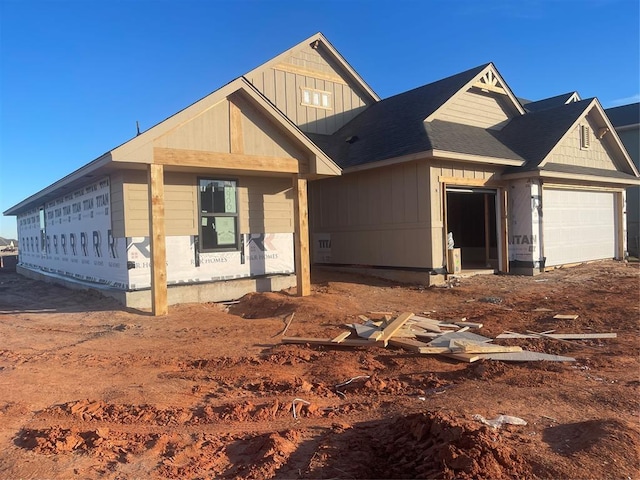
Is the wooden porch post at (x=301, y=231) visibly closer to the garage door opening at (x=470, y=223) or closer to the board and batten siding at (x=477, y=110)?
the board and batten siding at (x=477, y=110)

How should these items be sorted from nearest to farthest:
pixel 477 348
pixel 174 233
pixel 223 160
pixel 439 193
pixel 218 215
A: 1. pixel 477 348
2. pixel 223 160
3. pixel 174 233
4. pixel 218 215
5. pixel 439 193

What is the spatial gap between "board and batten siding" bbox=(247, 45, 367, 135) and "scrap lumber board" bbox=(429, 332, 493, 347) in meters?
12.5

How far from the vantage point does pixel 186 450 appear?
13.3 ft

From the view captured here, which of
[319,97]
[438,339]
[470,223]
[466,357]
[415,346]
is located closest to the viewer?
[466,357]

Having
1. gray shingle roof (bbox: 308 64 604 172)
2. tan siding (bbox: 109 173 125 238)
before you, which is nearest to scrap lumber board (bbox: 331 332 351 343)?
tan siding (bbox: 109 173 125 238)

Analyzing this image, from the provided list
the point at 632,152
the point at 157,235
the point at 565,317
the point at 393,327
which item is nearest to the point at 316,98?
the point at 157,235

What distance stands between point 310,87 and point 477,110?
6.33m

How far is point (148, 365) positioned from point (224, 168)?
5.14 metres

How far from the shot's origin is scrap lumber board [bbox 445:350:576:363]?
6453 mm

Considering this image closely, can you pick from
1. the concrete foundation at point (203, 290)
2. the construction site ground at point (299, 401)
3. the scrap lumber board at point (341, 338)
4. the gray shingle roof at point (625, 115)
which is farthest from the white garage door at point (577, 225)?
the scrap lumber board at point (341, 338)

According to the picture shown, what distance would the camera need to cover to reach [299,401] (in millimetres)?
5137

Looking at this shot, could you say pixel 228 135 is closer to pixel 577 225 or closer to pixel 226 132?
pixel 226 132

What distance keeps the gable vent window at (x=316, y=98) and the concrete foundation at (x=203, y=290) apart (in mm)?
8508

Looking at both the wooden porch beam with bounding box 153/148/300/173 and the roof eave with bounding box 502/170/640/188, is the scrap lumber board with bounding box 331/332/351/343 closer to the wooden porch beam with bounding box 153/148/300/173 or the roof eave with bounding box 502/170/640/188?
the wooden porch beam with bounding box 153/148/300/173
